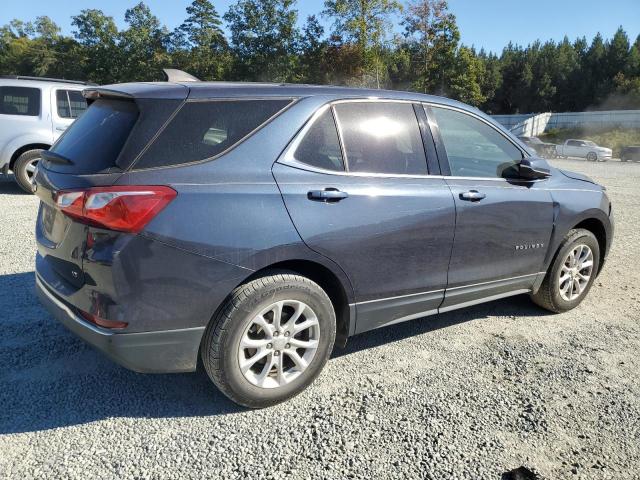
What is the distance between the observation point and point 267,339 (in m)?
2.86

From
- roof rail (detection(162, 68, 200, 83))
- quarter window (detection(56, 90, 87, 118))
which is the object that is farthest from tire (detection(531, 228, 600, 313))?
quarter window (detection(56, 90, 87, 118))

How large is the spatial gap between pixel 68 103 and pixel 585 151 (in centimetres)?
3412

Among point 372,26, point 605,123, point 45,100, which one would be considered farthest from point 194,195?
point 605,123

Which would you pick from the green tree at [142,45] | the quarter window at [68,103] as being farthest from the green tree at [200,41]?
the quarter window at [68,103]

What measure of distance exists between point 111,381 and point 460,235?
7.96 ft

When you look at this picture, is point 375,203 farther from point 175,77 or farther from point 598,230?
point 598,230

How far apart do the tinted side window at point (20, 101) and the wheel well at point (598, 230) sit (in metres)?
8.91

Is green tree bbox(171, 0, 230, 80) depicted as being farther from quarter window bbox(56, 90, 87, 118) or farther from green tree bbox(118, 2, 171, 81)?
quarter window bbox(56, 90, 87, 118)

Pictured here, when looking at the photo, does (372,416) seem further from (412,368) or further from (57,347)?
(57,347)

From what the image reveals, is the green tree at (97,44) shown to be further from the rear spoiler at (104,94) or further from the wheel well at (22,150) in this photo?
the rear spoiler at (104,94)

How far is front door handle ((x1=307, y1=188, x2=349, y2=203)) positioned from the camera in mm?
2906

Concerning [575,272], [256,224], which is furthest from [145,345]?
[575,272]

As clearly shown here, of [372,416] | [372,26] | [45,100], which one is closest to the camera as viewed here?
[372,416]

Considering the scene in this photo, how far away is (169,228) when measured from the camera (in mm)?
2498
